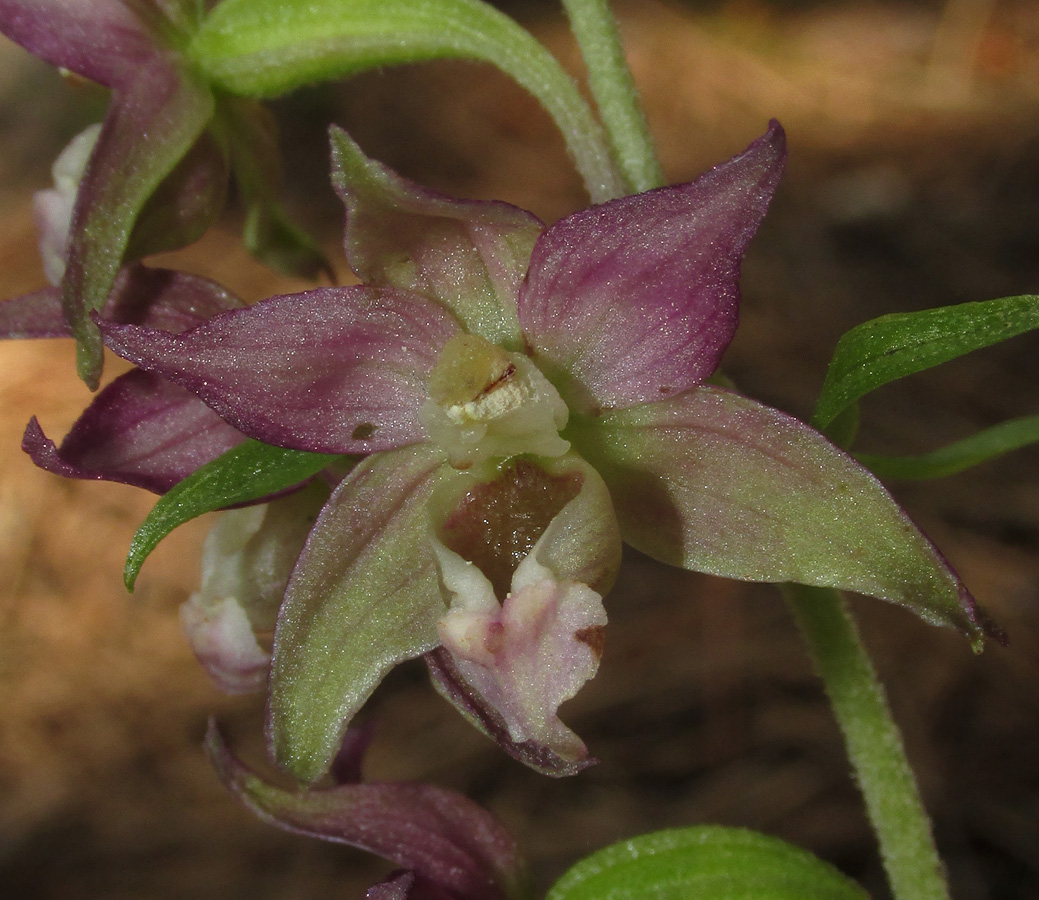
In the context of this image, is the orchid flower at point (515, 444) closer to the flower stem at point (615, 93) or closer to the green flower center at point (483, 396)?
the green flower center at point (483, 396)

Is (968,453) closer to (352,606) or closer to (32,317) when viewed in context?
(352,606)

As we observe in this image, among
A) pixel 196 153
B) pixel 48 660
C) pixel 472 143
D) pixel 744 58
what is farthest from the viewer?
pixel 744 58

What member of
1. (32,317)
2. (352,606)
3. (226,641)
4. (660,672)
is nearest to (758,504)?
(352,606)

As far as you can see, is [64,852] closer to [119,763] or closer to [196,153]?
[119,763]

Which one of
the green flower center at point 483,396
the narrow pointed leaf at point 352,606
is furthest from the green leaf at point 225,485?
the green flower center at point 483,396

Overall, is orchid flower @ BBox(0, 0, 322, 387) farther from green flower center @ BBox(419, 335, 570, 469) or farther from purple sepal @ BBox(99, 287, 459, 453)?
green flower center @ BBox(419, 335, 570, 469)

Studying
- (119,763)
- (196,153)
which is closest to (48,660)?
(119,763)
